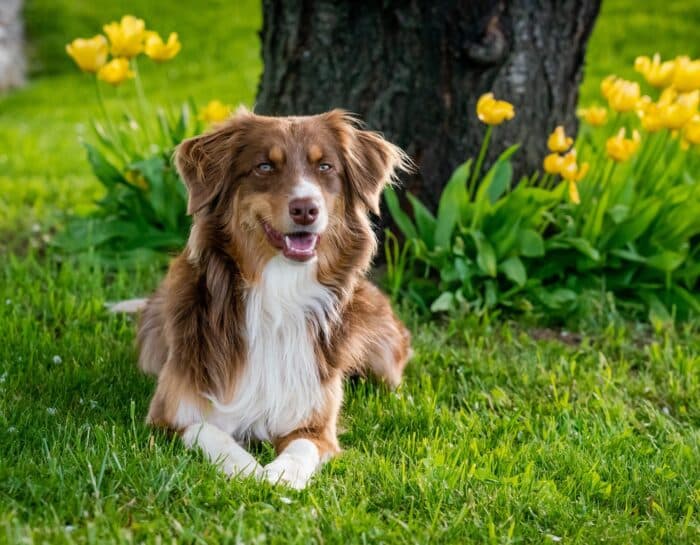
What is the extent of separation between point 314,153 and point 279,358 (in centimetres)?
89

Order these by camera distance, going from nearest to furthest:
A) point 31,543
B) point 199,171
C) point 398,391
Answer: point 31,543 < point 199,171 < point 398,391

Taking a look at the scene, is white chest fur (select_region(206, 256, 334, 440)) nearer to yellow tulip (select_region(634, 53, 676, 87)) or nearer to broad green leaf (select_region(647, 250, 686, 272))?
broad green leaf (select_region(647, 250, 686, 272))

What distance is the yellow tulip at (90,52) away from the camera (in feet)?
19.8

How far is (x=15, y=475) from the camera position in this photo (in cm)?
341

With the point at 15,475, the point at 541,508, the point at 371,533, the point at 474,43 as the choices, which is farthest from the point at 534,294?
the point at 15,475

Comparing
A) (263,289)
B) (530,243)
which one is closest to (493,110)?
(530,243)

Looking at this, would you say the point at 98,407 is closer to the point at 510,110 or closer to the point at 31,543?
the point at 31,543

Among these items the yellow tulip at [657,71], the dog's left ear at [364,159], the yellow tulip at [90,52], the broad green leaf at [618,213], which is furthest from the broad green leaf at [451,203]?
the yellow tulip at [90,52]

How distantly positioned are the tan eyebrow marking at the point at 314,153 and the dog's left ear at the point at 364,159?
22cm

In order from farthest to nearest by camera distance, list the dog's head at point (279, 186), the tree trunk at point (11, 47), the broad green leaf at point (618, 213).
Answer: the tree trunk at point (11, 47) → the broad green leaf at point (618, 213) → the dog's head at point (279, 186)

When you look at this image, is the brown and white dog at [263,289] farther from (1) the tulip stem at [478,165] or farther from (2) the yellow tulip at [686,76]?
(2) the yellow tulip at [686,76]

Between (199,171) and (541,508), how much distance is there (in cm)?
196

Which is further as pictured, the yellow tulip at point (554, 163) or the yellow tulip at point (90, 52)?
the yellow tulip at point (90, 52)

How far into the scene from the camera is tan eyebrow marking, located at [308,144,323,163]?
13.2 feet
